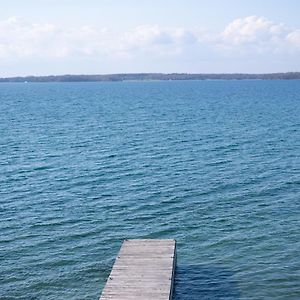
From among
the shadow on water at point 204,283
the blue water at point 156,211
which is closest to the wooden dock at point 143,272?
the shadow on water at point 204,283

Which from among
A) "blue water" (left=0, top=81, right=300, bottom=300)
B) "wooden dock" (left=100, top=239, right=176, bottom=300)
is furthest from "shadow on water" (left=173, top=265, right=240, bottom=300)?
"wooden dock" (left=100, top=239, right=176, bottom=300)

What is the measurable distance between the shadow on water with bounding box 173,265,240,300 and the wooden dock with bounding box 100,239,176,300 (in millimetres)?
1141

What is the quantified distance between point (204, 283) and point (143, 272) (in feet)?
10.7

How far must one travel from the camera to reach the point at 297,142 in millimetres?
59781

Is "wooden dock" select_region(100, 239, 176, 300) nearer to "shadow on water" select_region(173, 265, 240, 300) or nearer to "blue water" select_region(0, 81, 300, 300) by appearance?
"shadow on water" select_region(173, 265, 240, 300)

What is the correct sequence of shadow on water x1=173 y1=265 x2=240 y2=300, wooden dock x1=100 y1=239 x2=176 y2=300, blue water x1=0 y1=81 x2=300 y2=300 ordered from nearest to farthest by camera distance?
wooden dock x1=100 y1=239 x2=176 y2=300 → shadow on water x1=173 y1=265 x2=240 y2=300 → blue water x1=0 y1=81 x2=300 y2=300

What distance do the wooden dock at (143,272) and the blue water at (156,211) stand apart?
139 cm

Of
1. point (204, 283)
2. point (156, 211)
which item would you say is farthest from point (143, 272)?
point (156, 211)

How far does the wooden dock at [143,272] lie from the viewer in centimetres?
2120

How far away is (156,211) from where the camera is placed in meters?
34.4

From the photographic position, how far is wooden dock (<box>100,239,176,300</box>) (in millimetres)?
21203

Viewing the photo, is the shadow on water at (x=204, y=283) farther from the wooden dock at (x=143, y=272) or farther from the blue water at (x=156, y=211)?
the wooden dock at (x=143, y=272)

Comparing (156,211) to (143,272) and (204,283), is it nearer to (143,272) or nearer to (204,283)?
(204,283)

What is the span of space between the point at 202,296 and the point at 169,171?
74.2 ft
